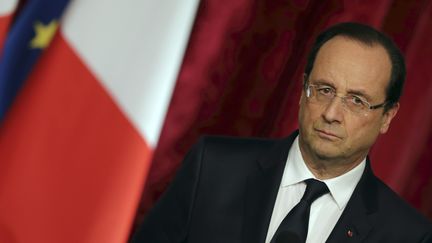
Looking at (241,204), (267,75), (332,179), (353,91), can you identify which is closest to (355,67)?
(353,91)

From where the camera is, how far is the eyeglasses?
109 centimetres

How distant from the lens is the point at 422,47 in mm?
1660

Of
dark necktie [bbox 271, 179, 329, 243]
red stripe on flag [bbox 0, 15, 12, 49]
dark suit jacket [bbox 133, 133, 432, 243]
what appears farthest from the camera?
red stripe on flag [bbox 0, 15, 12, 49]

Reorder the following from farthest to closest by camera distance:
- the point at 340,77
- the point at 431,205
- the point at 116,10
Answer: the point at 431,205
the point at 116,10
the point at 340,77

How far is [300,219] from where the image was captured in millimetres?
1087

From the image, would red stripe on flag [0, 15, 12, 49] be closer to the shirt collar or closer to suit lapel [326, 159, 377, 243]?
the shirt collar

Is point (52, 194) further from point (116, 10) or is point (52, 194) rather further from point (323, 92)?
point (323, 92)

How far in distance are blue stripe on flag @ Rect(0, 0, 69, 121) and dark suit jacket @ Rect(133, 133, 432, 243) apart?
15.2 inches

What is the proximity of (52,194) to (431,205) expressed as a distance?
923mm

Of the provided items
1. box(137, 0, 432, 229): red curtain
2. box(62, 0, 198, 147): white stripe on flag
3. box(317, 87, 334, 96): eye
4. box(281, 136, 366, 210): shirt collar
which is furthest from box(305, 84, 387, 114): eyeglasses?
box(137, 0, 432, 229): red curtain

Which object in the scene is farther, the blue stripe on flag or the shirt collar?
the blue stripe on flag

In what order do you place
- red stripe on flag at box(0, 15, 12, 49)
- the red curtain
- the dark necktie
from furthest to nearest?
the red curtain → red stripe on flag at box(0, 15, 12, 49) → the dark necktie

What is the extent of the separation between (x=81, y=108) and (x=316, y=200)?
527 mm

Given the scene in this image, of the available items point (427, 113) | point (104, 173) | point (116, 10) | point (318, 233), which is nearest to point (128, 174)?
point (104, 173)
